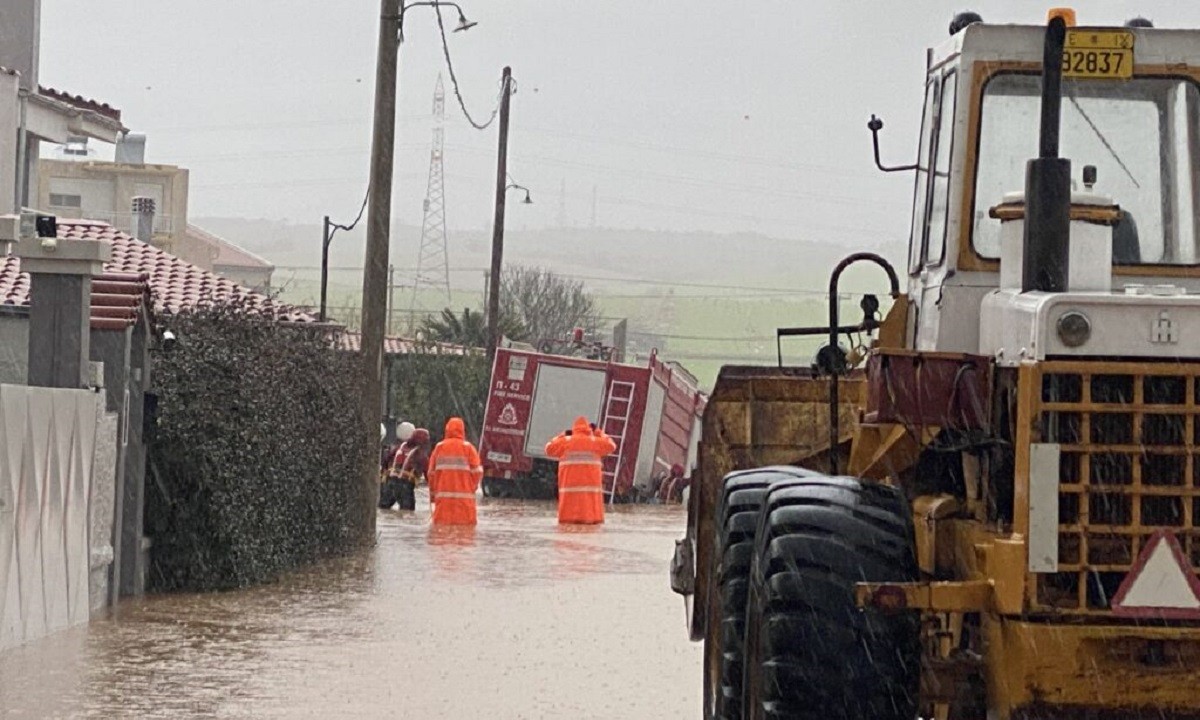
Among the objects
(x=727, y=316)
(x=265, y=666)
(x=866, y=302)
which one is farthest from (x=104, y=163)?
(x=866, y=302)

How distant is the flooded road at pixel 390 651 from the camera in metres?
12.9

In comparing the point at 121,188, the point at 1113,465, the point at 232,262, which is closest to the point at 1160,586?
the point at 1113,465

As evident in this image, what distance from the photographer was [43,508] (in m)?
16.2

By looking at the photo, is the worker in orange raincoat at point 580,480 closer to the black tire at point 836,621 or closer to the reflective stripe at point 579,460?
the reflective stripe at point 579,460

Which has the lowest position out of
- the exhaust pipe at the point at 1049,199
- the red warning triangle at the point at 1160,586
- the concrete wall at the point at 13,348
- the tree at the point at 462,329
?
the red warning triangle at the point at 1160,586

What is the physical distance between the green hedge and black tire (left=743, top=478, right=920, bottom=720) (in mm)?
12636

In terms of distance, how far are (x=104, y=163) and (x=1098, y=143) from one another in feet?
273

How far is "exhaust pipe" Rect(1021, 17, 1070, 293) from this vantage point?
23.9ft

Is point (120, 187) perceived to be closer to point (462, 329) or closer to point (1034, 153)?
point (462, 329)

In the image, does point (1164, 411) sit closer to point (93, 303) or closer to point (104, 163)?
point (93, 303)

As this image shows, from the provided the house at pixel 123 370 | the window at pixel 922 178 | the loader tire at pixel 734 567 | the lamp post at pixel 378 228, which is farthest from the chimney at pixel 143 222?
the window at pixel 922 178

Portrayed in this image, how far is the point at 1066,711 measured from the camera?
724 cm

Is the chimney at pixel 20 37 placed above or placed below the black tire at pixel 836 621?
above

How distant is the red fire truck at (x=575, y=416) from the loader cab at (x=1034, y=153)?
32075mm
